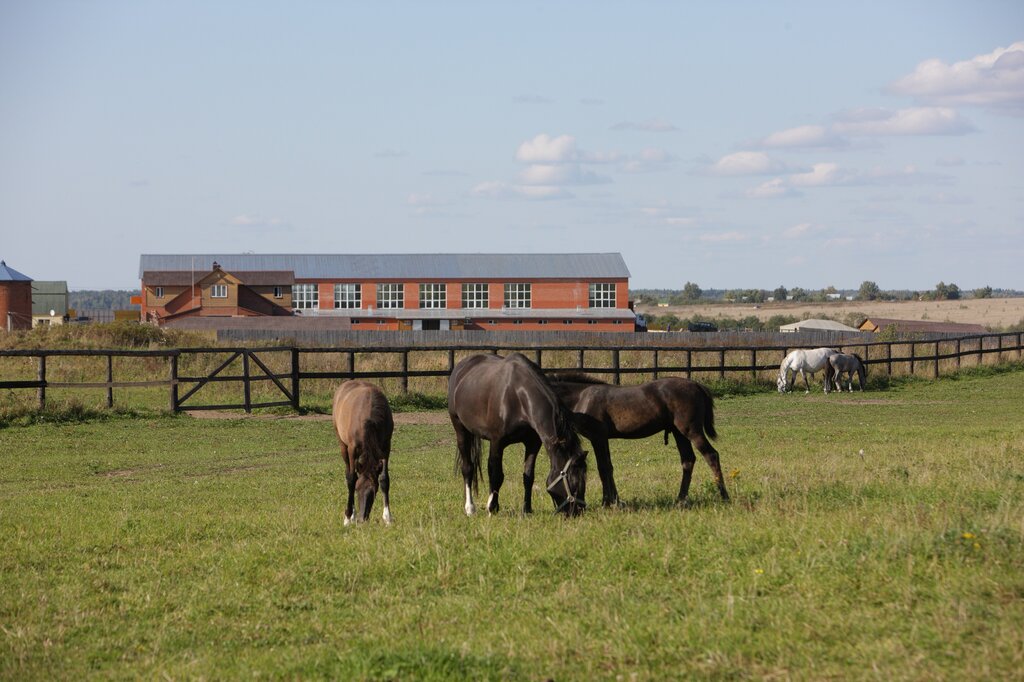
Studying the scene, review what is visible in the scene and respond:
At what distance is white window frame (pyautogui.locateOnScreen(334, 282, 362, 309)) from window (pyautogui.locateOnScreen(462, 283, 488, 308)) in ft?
28.7

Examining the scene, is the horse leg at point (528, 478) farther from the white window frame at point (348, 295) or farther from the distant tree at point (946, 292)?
the distant tree at point (946, 292)

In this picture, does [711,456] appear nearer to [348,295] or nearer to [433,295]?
[433,295]

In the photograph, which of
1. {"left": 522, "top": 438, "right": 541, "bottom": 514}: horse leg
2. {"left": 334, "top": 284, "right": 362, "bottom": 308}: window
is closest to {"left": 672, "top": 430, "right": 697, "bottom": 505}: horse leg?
{"left": 522, "top": 438, "right": 541, "bottom": 514}: horse leg

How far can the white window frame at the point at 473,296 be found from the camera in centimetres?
8744

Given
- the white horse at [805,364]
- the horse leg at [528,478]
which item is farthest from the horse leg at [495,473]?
the white horse at [805,364]

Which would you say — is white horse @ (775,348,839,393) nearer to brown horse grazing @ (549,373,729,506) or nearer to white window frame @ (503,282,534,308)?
brown horse grazing @ (549,373,729,506)

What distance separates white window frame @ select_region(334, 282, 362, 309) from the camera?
285 ft

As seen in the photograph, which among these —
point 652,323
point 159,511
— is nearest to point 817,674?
point 159,511

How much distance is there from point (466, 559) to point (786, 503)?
3.39m

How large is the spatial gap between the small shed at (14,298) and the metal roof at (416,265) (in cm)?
892

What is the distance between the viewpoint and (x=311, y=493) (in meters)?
13.4

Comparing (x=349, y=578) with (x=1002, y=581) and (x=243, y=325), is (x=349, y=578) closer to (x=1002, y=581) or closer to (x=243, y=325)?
(x=1002, y=581)

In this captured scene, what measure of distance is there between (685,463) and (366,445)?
3.39 meters

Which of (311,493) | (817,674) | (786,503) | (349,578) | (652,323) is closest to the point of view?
(817,674)
